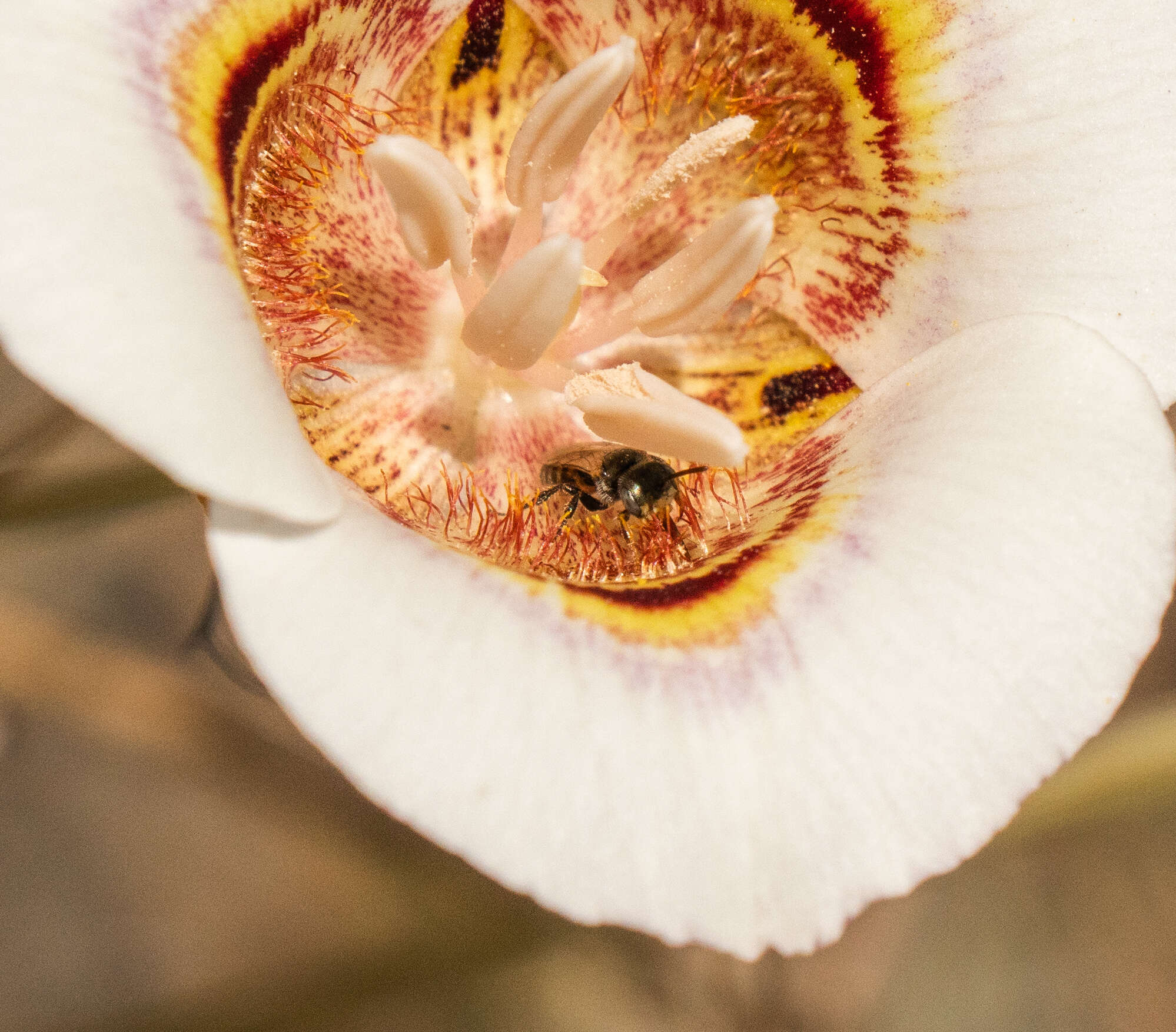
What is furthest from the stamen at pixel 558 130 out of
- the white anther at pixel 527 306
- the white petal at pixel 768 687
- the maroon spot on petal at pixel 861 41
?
the white petal at pixel 768 687

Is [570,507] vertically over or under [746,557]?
under

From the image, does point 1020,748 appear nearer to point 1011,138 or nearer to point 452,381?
point 1011,138

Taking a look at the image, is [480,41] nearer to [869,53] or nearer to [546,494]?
[869,53]

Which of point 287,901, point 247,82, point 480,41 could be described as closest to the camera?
point 247,82

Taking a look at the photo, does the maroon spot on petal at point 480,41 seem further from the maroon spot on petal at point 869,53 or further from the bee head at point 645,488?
the bee head at point 645,488

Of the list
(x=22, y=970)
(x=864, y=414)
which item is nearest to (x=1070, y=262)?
(x=864, y=414)

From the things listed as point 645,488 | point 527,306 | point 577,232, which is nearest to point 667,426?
point 645,488
